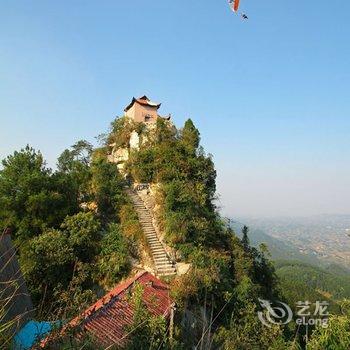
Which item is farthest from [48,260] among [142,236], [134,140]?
[134,140]

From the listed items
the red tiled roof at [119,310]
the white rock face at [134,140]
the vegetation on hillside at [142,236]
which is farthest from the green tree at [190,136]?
the red tiled roof at [119,310]

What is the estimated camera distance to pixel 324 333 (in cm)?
1101

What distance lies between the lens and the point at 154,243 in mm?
17922

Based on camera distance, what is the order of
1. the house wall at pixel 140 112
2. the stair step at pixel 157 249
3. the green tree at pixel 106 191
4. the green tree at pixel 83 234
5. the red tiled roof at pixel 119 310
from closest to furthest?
1. the red tiled roof at pixel 119 310
2. the green tree at pixel 83 234
3. the stair step at pixel 157 249
4. the green tree at pixel 106 191
5. the house wall at pixel 140 112

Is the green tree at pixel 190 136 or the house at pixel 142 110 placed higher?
the house at pixel 142 110

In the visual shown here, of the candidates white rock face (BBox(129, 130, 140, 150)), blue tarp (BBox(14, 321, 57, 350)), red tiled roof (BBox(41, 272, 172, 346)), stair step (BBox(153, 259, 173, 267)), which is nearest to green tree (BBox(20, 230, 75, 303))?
red tiled roof (BBox(41, 272, 172, 346))

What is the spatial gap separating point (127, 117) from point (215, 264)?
60.2ft

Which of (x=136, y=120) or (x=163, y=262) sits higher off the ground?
(x=136, y=120)

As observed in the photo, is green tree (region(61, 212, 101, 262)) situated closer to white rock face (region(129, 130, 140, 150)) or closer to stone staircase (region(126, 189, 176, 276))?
stone staircase (region(126, 189, 176, 276))

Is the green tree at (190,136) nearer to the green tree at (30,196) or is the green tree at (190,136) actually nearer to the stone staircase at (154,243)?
the stone staircase at (154,243)

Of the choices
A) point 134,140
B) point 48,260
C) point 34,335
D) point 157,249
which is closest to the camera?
point 34,335

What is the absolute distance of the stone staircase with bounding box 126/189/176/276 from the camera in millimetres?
16344

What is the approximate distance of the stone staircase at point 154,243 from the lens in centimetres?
1634

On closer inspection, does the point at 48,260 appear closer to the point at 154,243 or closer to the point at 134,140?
the point at 154,243
